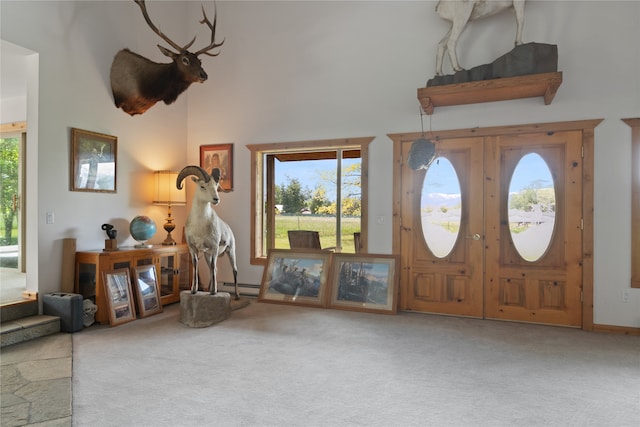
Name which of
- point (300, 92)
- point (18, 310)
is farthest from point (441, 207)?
point (18, 310)

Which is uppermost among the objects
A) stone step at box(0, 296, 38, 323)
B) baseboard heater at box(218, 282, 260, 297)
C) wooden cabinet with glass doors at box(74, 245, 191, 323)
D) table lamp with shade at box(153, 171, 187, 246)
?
table lamp with shade at box(153, 171, 187, 246)

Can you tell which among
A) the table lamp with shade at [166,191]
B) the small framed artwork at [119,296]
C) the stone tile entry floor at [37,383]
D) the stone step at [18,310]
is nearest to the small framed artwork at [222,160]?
the table lamp with shade at [166,191]

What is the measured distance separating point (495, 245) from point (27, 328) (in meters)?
5.05

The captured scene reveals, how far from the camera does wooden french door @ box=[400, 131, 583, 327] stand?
4.39 metres

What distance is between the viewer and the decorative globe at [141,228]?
501cm

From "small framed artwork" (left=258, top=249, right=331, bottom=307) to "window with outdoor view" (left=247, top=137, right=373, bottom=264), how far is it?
0.82ft

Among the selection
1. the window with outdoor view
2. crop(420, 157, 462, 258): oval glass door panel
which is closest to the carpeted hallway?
crop(420, 157, 462, 258): oval glass door panel

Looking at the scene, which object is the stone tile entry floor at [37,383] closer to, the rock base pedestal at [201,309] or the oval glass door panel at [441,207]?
the rock base pedestal at [201,309]

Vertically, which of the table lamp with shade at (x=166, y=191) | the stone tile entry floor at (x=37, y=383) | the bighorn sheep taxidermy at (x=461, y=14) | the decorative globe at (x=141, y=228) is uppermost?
the bighorn sheep taxidermy at (x=461, y=14)

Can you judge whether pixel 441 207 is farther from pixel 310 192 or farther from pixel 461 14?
pixel 461 14

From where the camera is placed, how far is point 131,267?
4684 millimetres

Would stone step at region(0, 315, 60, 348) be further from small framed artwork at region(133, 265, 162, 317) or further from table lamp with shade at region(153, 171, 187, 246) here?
table lamp with shade at region(153, 171, 187, 246)

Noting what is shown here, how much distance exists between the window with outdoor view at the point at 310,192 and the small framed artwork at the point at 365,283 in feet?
0.95

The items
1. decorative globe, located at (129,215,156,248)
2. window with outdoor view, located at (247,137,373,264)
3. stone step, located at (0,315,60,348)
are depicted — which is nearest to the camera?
stone step, located at (0,315,60,348)
